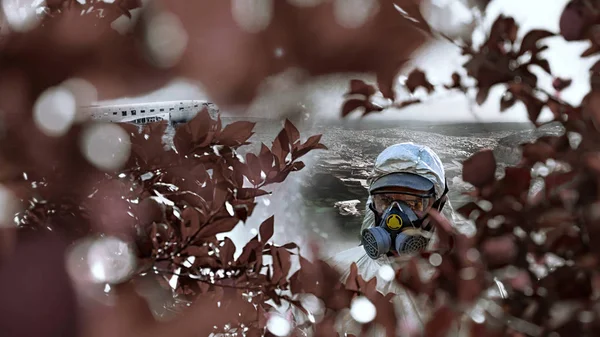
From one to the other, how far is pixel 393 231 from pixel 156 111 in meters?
1.46

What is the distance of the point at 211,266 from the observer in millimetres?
625

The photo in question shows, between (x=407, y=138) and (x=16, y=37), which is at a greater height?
(x=16, y=37)

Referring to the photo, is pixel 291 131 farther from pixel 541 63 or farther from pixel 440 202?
pixel 440 202

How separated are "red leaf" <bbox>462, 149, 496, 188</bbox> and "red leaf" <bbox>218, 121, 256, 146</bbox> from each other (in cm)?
33

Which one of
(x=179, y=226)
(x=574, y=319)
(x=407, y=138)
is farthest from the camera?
(x=407, y=138)

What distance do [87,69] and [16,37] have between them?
0.07 m

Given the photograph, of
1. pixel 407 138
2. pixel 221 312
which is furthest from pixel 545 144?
pixel 407 138

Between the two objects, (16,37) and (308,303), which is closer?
(16,37)

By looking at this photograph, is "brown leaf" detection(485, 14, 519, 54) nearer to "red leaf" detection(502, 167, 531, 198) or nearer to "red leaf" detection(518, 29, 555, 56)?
"red leaf" detection(518, 29, 555, 56)

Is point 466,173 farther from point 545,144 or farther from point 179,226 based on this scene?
point 179,226

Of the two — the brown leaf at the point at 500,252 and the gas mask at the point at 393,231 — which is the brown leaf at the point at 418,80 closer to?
the brown leaf at the point at 500,252

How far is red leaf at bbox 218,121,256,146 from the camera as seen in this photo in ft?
2.08

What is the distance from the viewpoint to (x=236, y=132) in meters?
0.64

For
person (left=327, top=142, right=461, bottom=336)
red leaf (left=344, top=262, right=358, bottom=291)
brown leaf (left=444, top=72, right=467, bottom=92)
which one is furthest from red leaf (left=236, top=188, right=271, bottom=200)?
person (left=327, top=142, right=461, bottom=336)
